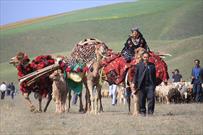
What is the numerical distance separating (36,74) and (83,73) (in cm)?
155

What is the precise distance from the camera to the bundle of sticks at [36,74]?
23375 millimetres

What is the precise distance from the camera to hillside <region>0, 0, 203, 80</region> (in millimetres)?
90000

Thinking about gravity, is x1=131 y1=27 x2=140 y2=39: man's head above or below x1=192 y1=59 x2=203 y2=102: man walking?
above

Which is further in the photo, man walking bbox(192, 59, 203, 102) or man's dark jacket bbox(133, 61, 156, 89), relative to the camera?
man walking bbox(192, 59, 203, 102)

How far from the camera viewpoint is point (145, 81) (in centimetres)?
A: 2019

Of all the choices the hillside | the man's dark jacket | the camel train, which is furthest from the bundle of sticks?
the hillside

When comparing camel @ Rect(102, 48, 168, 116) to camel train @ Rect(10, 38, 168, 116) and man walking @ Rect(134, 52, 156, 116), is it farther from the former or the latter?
man walking @ Rect(134, 52, 156, 116)

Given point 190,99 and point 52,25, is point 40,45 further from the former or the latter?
point 190,99

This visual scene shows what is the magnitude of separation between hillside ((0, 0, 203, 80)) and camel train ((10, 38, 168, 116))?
53.1 metres

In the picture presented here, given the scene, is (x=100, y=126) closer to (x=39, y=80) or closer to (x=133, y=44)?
(x=133, y=44)

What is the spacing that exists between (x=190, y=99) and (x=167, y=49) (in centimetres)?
3970

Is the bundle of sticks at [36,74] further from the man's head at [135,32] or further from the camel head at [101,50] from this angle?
the man's head at [135,32]

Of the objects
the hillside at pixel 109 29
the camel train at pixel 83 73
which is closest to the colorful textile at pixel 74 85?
the camel train at pixel 83 73

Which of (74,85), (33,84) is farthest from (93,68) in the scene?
(33,84)
